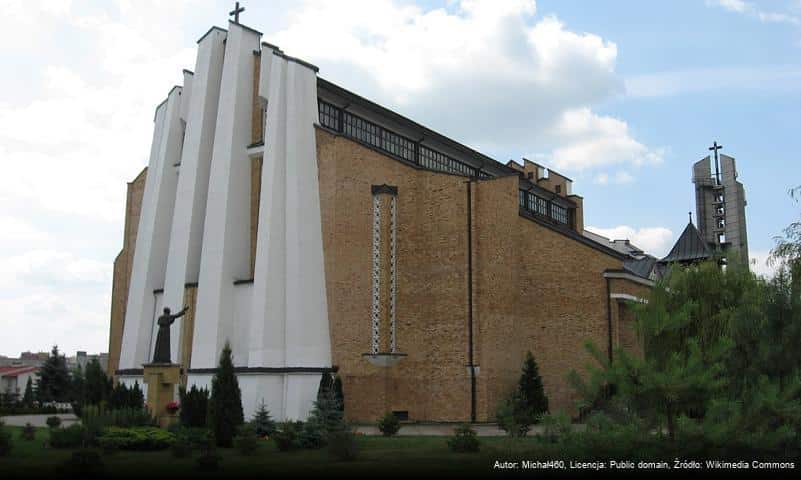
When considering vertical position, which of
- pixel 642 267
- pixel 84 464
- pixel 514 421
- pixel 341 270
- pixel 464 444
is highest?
pixel 642 267

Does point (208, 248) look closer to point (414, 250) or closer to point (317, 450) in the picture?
point (414, 250)

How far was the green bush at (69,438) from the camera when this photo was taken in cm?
1958

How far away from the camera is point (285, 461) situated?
57.0 ft

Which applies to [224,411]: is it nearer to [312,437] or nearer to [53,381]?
[312,437]

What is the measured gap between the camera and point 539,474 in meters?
13.9

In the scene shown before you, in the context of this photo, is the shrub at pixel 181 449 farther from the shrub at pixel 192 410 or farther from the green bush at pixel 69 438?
the shrub at pixel 192 410

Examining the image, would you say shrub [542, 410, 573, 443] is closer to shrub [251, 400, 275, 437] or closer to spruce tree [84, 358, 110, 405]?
shrub [251, 400, 275, 437]

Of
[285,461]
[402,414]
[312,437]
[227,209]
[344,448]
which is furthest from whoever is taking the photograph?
[227,209]

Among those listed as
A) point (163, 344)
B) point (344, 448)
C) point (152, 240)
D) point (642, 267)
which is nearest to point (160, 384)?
point (163, 344)

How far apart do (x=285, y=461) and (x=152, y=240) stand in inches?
806

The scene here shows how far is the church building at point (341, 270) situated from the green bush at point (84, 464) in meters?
13.2

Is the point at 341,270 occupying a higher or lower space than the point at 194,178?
lower

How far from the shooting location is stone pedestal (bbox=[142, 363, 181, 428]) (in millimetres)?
24344

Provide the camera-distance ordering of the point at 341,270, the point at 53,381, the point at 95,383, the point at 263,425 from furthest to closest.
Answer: the point at 53,381
the point at 95,383
the point at 341,270
the point at 263,425
